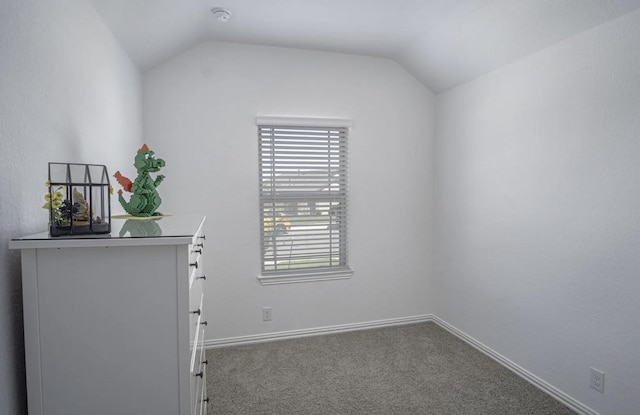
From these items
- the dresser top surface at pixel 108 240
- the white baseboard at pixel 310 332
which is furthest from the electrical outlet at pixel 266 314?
the dresser top surface at pixel 108 240

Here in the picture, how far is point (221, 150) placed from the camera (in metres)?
2.98

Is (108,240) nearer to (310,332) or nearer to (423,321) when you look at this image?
(310,332)

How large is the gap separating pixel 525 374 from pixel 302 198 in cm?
220

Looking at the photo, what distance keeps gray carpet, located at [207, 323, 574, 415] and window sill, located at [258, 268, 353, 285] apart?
1.73 ft

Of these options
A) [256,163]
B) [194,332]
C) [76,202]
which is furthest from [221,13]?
[194,332]

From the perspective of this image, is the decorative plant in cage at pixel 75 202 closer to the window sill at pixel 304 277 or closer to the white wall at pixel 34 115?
the white wall at pixel 34 115

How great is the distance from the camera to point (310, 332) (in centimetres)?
324

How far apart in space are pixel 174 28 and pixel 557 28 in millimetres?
2480

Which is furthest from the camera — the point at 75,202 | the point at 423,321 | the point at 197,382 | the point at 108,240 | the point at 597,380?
the point at 423,321

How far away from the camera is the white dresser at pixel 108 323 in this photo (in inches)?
41.6

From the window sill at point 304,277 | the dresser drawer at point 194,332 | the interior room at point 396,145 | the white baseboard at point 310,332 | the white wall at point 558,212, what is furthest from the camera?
the window sill at point 304,277

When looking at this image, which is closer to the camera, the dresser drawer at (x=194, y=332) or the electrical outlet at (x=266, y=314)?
the dresser drawer at (x=194, y=332)

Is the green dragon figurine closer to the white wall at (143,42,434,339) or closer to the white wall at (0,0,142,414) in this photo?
the white wall at (0,0,142,414)

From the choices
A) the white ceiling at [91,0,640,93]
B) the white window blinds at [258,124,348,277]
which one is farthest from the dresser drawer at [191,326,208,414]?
the white ceiling at [91,0,640,93]
